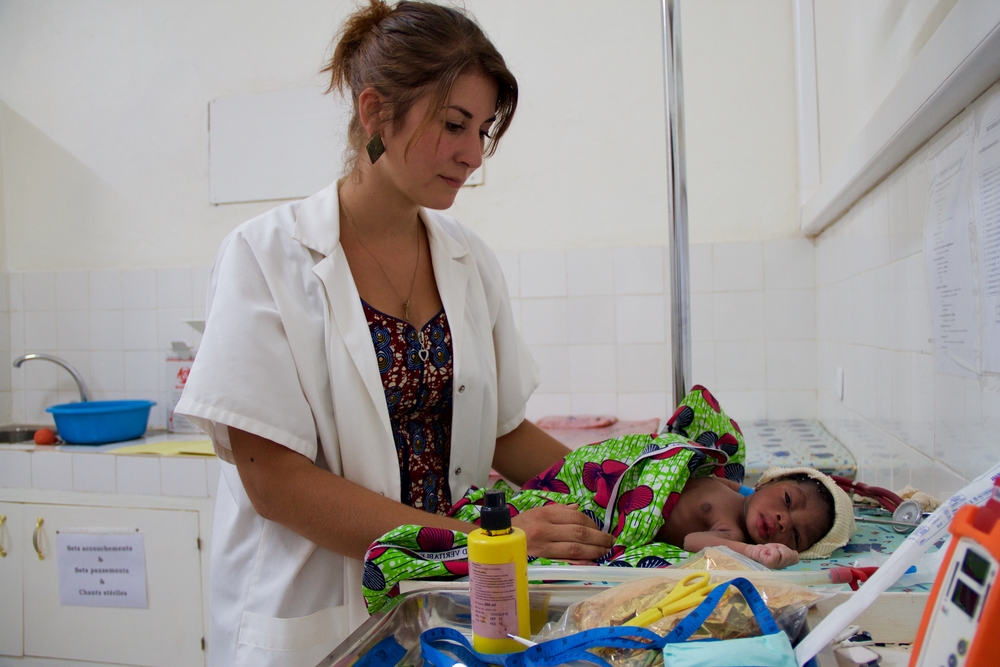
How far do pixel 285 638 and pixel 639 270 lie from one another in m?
1.70

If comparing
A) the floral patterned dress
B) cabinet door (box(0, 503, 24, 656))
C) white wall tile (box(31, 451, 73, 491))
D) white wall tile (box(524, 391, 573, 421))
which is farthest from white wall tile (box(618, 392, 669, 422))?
cabinet door (box(0, 503, 24, 656))

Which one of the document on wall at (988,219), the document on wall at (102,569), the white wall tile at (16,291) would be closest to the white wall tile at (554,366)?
the document on wall at (102,569)

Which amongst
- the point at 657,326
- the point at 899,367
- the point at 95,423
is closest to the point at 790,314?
the point at 657,326

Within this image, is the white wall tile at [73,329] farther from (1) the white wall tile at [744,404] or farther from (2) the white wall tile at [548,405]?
(1) the white wall tile at [744,404]

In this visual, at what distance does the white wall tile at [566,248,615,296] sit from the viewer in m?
2.38

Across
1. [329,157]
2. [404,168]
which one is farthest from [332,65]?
[329,157]

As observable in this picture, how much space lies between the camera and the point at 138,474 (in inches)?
87.3

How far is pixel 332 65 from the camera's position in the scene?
1.24 meters

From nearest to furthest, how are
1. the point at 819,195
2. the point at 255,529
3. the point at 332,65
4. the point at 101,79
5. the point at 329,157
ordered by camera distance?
the point at 255,529 → the point at 332,65 → the point at 819,195 → the point at 329,157 → the point at 101,79

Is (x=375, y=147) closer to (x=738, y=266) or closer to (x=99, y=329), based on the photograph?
(x=738, y=266)

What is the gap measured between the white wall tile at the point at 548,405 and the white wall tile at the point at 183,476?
3.52 feet

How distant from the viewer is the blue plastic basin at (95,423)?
2.38 meters

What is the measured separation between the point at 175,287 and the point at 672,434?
87.6 inches

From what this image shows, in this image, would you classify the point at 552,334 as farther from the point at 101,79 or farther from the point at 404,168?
the point at 101,79
